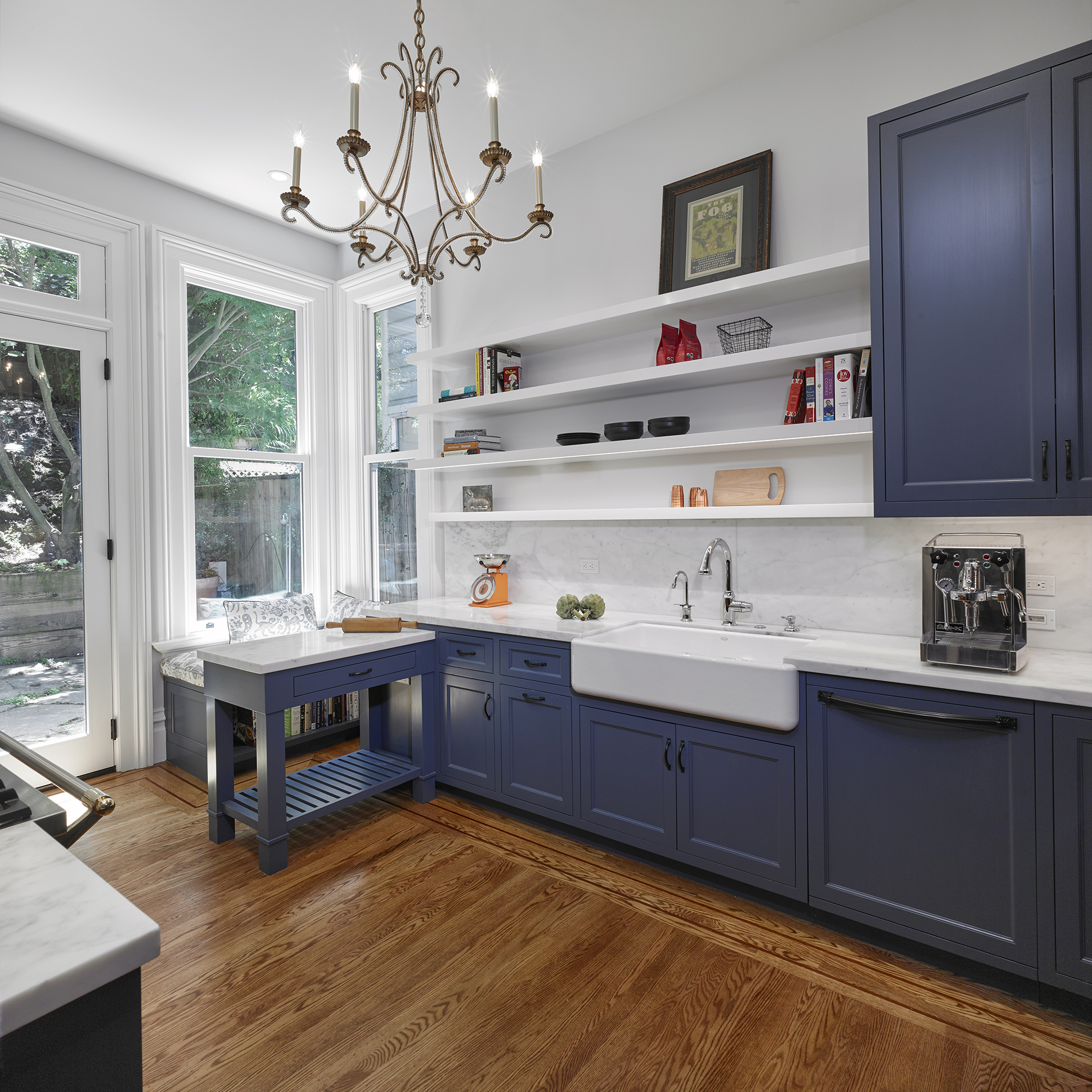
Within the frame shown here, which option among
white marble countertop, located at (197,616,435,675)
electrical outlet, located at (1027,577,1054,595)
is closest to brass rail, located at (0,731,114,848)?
white marble countertop, located at (197,616,435,675)

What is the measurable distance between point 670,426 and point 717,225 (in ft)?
2.94

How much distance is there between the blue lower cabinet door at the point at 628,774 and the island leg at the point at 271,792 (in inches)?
46.4

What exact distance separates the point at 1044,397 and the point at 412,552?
3.32 m

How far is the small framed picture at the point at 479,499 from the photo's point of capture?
3.69 meters

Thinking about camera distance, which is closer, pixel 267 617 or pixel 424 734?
pixel 424 734

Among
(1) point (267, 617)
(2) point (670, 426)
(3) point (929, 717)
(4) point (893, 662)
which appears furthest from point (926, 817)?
(1) point (267, 617)

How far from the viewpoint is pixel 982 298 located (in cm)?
198

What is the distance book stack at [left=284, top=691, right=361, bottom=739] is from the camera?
374cm

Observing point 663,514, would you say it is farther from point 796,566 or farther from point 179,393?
point 179,393

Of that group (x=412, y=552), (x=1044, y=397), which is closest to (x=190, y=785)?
(x=412, y=552)

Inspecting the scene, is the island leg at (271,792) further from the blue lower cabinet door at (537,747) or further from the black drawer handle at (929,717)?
the black drawer handle at (929,717)

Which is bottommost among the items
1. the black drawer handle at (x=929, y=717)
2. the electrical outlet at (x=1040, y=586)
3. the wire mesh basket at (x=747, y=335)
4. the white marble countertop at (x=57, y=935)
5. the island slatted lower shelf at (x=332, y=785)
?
the island slatted lower shelf at (x=332, y=785)

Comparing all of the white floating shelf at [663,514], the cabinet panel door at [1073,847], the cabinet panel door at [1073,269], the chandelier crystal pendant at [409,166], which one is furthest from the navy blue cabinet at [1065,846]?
the chandelier crystal pendant at [409,166]

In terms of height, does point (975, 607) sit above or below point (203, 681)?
above
